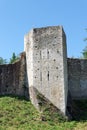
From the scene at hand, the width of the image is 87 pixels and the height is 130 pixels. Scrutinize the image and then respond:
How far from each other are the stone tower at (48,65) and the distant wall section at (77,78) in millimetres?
2527

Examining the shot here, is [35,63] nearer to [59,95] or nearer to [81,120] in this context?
[59,95]

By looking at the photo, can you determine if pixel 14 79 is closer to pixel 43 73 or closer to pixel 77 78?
pixel 43 73

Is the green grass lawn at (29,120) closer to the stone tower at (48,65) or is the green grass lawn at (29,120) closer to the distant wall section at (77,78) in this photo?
the stone tower at (48,65)

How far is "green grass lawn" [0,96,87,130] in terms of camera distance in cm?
2025

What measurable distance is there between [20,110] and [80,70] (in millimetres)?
6275

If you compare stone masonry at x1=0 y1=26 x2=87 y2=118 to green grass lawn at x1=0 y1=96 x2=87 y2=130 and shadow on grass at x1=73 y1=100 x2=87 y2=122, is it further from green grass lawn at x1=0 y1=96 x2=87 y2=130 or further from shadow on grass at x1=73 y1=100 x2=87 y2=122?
green grass lawn at x1=0 y1=96 x2=87 y2=130

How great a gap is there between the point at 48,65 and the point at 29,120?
401 centimetres

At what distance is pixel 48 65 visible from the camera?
2341 cm

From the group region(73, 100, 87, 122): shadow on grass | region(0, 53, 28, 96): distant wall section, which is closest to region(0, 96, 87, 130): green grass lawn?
region(73, 100, 87, 122): shadow on grass

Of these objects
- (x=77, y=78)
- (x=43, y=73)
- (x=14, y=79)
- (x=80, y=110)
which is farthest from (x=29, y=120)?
(x=77, y=78)

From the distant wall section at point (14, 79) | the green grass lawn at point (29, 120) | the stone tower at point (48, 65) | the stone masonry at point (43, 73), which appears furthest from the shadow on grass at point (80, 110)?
the distant wall section at point (14, 79)

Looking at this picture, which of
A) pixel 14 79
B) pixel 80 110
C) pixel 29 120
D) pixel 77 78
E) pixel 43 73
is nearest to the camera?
pixel 29 120

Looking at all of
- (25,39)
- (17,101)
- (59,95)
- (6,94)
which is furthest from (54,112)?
(25,39)

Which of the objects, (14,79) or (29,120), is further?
(14,79)
